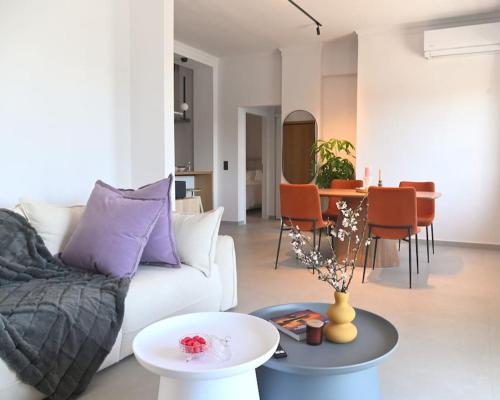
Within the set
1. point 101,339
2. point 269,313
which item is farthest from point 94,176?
point 269,313

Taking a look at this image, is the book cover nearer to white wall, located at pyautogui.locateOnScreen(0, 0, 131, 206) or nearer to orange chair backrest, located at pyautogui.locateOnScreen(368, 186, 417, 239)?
orange chair backrest, located at pyautogui.locateOnScreen(368, 186, 417, 239)

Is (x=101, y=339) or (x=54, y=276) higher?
(x=54, y=276)

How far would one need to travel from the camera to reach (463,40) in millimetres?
5477

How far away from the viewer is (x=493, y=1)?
503 cm

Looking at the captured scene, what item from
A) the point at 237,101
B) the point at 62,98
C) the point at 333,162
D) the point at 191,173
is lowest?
the point at 191,173

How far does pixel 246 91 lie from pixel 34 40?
459 centimetres

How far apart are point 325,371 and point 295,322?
385 millimetres

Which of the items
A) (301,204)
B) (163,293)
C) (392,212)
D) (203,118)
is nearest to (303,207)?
(301,204)

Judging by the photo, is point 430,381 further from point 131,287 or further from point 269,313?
point 131,287

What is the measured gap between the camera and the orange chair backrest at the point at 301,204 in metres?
4.25

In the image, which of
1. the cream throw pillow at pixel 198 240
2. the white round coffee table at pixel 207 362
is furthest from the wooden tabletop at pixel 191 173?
the white round coffee table at pixel 207 362

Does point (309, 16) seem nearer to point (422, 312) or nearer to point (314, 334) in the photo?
point (422, 312)

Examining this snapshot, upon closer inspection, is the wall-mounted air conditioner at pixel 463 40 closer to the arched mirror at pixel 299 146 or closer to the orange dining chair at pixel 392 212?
the arched mirror at pixel 299 146

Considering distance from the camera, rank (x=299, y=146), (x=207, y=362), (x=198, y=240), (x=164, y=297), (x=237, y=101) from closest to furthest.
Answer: (x=207, y=362) < (x=164, y=297) < (x=198, y=240) < (x=299, y=146) < (x=237, y=101)
